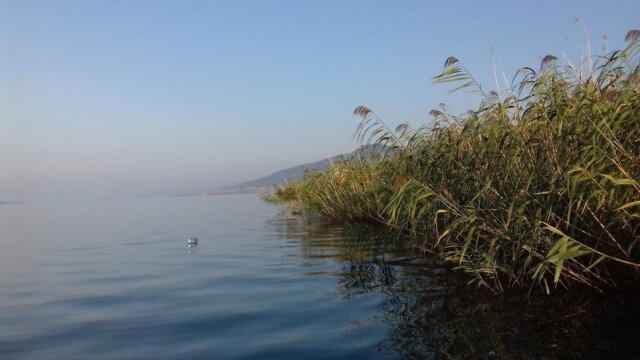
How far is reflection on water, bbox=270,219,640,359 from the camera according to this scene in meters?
4.25

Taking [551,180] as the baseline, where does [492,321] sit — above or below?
below

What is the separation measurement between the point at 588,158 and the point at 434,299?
240 cm

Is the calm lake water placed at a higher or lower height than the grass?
lower

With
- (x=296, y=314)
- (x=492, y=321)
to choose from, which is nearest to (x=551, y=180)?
(x=492, y=321)

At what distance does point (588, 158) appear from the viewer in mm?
5180

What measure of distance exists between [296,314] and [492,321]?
222cm

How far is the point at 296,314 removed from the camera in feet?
19.5

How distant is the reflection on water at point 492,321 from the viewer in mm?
4250

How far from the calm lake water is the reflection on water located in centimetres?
1

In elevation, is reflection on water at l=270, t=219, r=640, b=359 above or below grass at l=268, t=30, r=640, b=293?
below

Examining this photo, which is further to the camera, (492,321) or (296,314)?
(296,314)

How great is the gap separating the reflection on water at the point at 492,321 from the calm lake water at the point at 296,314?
0.05 ft

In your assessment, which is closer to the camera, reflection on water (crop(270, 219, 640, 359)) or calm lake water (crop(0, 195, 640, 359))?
reflection on water (crop(270, 219, 640, 359))

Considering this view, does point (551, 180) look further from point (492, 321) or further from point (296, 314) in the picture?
point (296, 314)
